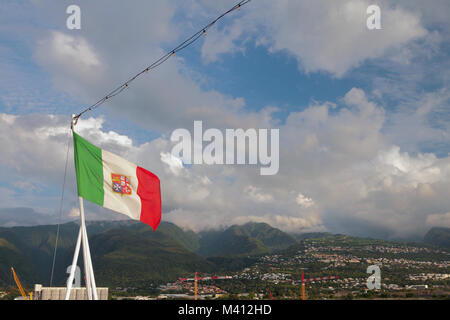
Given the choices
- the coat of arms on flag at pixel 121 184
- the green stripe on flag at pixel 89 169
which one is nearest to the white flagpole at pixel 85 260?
the green stripe on flag at pixel 89 169

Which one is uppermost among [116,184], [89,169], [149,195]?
[89,169]

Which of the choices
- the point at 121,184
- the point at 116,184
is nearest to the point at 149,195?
the point at 121,184

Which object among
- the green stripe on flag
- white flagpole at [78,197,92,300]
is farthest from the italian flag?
white flagpole at [78,197,92,300]

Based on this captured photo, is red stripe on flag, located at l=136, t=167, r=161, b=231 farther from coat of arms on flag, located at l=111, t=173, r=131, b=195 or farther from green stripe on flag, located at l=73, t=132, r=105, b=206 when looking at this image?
green stripe on flag, located at l=73, t=132, r=105, b=206

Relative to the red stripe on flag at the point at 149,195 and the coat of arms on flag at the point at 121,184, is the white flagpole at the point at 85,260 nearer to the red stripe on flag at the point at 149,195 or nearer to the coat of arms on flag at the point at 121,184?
the coat of arms on flag at the point at 121,184

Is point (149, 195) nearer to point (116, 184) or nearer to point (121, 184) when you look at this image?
point (121, 184)
